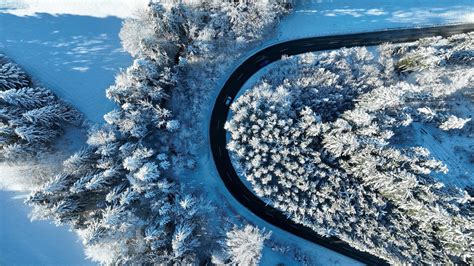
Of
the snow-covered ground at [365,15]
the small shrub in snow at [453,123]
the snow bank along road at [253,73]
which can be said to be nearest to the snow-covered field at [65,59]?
the snow-covered ground at [365,15]

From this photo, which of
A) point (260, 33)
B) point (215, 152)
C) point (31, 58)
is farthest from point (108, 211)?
point (260, 33)

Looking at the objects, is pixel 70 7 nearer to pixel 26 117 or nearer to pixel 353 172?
pixel 26 117

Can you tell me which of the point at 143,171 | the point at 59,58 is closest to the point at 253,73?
the point at 143,171

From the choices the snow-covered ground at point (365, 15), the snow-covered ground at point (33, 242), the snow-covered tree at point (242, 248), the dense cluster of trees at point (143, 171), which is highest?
the snow-covered ground at point (365, 15)

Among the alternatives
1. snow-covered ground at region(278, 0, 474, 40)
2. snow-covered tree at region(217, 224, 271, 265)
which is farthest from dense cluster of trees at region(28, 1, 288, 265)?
snow-covered ground at region(278, 0, 474, 40)

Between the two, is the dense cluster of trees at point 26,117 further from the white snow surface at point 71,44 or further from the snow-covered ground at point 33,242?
the snow-covered ground at point 33,242
